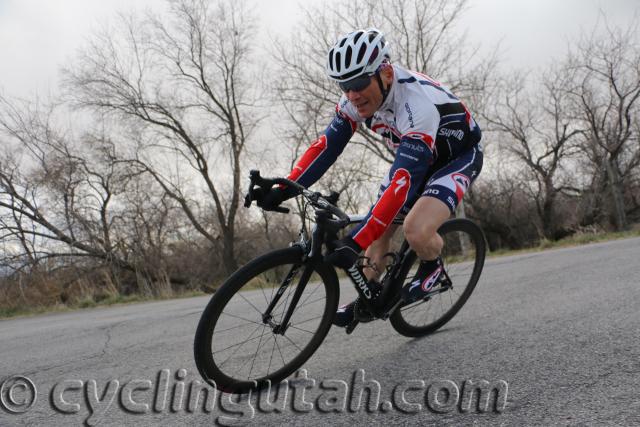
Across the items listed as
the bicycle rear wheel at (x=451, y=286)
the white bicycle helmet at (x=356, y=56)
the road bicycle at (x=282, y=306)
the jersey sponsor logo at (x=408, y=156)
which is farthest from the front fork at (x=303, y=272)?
the white bicycle helmet at (x=356, y=56)

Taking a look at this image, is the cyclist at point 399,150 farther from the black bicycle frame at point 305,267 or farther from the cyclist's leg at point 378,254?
the black bicycle frame at point 305,267

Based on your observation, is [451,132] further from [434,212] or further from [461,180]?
[434,212]

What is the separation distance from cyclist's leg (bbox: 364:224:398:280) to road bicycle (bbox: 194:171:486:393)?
0.20 ft

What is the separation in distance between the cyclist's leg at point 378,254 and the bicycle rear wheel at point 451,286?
0.18 m

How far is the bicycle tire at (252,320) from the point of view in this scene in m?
2.55

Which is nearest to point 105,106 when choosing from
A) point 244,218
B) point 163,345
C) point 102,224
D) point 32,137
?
point 32,137

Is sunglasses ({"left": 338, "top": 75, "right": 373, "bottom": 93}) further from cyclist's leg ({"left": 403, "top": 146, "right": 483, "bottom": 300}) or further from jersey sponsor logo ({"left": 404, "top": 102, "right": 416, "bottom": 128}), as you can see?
cyclist's leg ({"left": 403, "top": 146, "right": 483, "bottom": 300})

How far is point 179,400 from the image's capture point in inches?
100

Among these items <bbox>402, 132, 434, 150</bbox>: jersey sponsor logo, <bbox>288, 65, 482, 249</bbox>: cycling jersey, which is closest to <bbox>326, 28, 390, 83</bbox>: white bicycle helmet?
<bbox>288, 65, 482, 249</bbox>: cycling jersey

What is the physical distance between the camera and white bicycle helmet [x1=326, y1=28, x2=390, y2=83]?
2.98 metres

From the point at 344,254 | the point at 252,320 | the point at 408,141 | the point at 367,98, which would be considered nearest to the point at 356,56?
the point at 367,98

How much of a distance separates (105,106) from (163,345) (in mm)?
21346

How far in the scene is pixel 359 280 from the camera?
9.98 feet

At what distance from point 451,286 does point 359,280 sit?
1.15 metres
